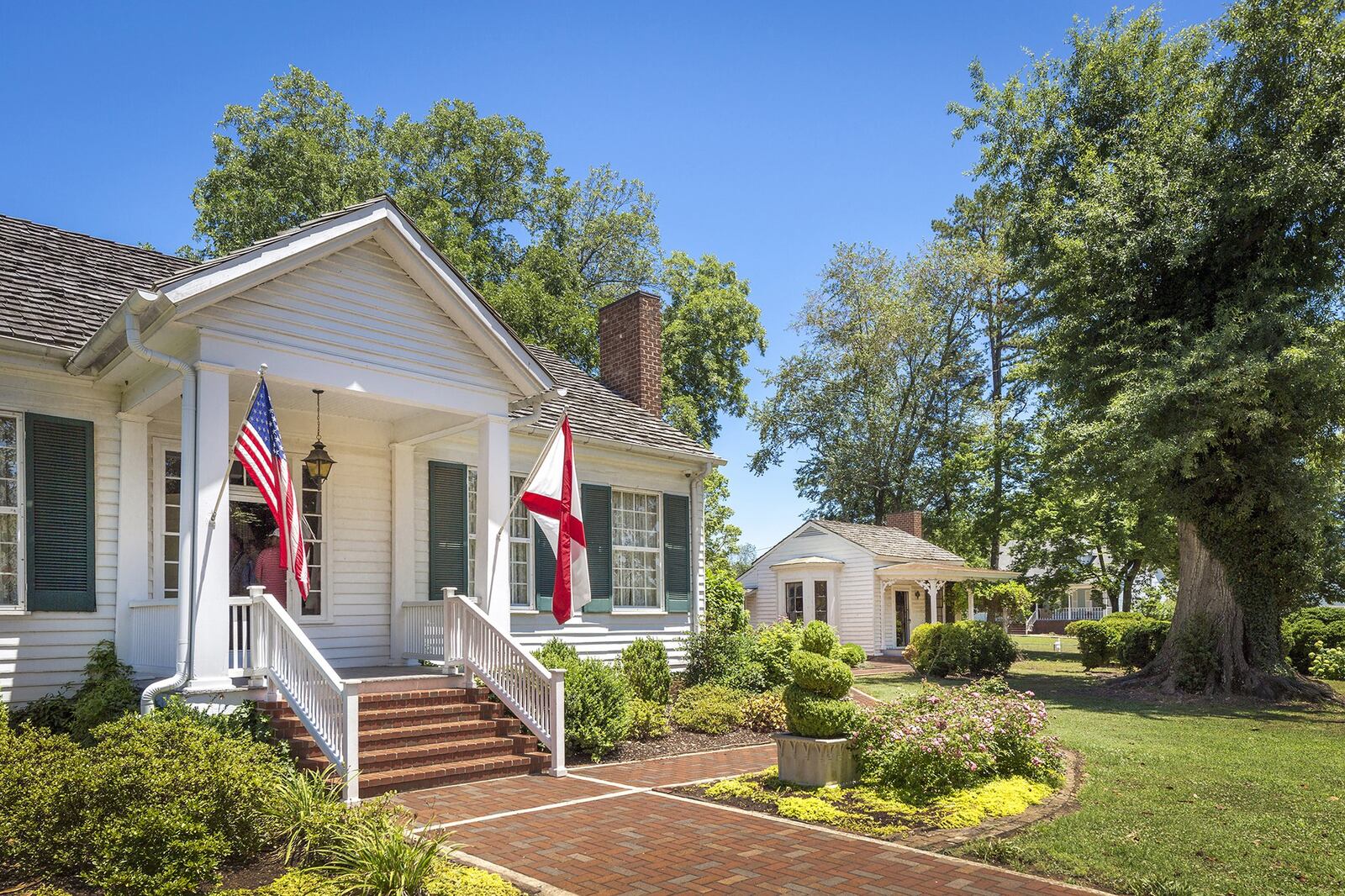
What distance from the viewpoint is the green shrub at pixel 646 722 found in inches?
461

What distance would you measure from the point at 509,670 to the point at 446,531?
119 inches

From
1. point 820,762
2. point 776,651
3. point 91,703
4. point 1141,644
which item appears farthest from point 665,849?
point 1141,644

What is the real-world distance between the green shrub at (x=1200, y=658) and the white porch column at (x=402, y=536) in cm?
1413

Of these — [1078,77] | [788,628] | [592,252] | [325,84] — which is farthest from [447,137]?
[788,628]

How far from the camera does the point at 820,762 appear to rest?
27.1ft

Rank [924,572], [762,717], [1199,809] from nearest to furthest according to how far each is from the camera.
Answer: [1199,809]
[762,717]
[924,572]

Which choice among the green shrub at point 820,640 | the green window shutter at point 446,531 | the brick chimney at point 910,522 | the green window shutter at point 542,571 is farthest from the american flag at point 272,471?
the brick chimney at point 910,522

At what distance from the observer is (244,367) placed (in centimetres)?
916

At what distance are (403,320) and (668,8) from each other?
17.5 feet

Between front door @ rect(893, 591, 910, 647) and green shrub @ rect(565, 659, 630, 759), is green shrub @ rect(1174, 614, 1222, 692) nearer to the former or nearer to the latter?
green shrub @ rect(565, 659, 630, 759)

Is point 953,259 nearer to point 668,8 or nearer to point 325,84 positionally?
point 325,84

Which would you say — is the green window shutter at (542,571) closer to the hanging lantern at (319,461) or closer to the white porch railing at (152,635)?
the hanging lantern at (319,461)

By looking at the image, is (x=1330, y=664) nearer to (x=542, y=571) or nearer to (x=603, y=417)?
(x=603, y=417)

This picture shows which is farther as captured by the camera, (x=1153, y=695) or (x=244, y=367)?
(x=1153, y=695)
